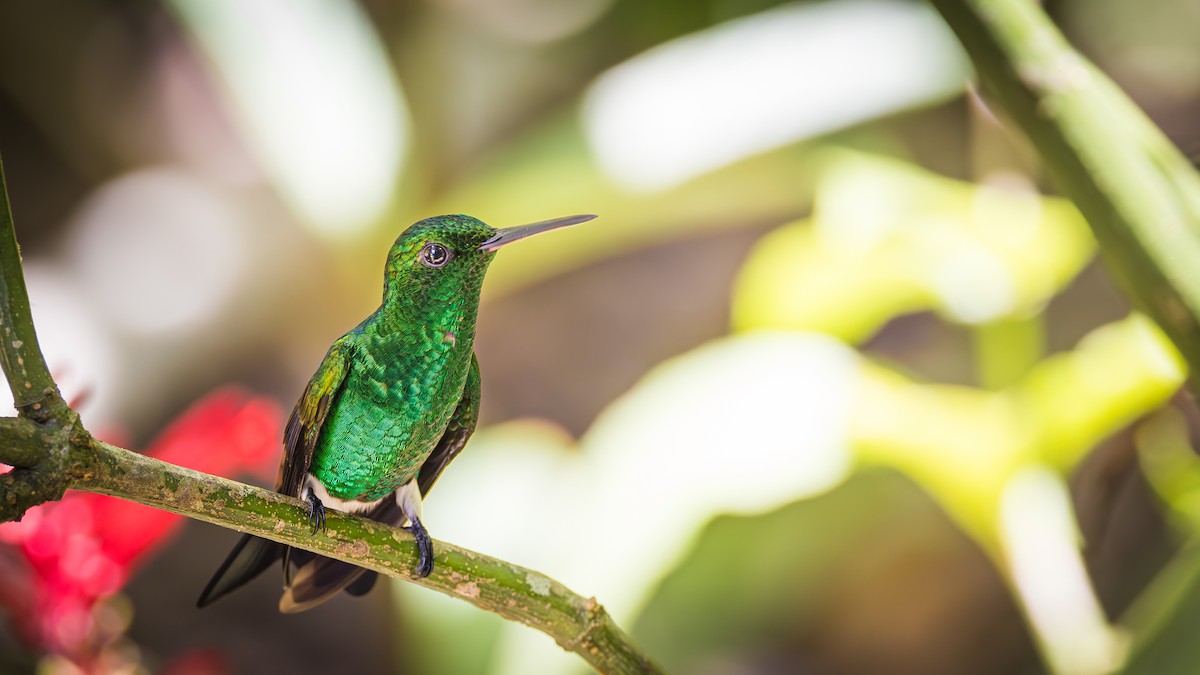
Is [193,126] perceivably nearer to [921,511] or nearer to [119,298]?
[119,298]

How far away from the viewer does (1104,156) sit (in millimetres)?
395

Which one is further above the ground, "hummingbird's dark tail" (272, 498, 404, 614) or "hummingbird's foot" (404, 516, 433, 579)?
"hummingbird's foot" (404, 516, 433, 579)

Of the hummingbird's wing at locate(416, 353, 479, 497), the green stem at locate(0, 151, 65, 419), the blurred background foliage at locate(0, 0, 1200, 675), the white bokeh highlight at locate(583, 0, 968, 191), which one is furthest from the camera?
the white bokeh highlight at locate(583, 0, 968, 191)

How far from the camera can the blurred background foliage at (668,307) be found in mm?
983

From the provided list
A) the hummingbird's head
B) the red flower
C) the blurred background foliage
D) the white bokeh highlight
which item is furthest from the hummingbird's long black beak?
the white bokeh highlight

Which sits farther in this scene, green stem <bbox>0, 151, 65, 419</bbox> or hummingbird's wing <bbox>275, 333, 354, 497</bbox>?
hummingbird's wing <bbox>275, 333, 354, 497</bbox>

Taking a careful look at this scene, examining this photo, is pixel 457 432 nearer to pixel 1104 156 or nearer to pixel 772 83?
pixel 1104 156

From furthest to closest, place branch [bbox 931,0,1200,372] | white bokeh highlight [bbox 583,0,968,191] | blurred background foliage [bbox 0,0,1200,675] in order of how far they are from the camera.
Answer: white bokeh highlight [bbox 583,0,968,191], blurred background foliage [bbox 0,0,1200,675], branch [bbox 931,0,1200,372]

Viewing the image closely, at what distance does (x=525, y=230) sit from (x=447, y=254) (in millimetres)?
52

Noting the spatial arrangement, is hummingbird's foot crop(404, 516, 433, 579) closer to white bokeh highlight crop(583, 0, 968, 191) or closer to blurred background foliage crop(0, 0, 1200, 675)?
blurred background foliage crop(0, 0, 1200, 675)

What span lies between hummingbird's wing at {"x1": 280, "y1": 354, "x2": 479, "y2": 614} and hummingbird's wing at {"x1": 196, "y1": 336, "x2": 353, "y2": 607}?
0.01 meters

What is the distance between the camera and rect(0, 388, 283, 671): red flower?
0.60m

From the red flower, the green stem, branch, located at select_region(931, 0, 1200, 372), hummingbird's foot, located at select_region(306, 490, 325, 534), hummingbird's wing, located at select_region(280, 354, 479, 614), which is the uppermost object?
the green stem

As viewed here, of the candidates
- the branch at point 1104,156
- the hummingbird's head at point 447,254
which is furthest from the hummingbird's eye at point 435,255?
the branch at point 1104,156
